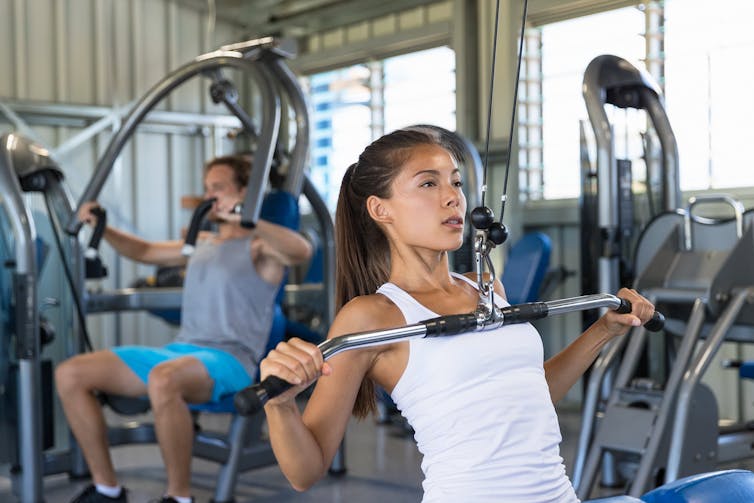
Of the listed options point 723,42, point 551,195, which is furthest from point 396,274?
point 551,195

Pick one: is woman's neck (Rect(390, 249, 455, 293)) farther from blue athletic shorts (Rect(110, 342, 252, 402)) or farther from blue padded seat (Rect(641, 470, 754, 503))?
blue athletic shorts (Rect(110, 342, 252, 402))

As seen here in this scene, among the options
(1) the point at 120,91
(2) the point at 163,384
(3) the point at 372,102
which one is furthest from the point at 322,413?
(1) the point at 120,91

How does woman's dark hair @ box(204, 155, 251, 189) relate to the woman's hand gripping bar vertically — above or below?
above

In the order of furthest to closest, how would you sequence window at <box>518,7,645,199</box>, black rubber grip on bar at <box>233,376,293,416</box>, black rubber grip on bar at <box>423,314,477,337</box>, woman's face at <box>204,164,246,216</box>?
window at <box>518,7,645,199</box> < woman's face at <box>204,164,246,216</box> < black rubber grip on bar at <box>423,314,477,337</box> < black rubber grip on bar at <box>233,376,293,416</box>

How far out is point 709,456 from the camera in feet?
10.1

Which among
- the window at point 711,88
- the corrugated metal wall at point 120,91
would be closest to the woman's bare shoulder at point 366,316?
the window at point 711,88

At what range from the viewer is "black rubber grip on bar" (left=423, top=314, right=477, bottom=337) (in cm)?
132

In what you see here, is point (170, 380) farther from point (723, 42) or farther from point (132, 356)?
point (723, 42)

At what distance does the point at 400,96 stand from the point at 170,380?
4190mm

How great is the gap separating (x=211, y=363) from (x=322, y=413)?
→ 6.41ft

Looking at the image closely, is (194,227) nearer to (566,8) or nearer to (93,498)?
(93,498)

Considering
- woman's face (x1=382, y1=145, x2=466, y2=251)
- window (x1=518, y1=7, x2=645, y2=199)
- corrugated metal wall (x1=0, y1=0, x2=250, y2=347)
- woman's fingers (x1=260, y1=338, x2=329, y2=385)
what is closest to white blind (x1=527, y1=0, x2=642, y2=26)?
window (x1=518, y1=7, x2=645, y2=199)

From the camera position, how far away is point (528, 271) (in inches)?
169

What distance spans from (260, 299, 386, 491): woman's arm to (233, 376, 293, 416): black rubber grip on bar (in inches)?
4.5
